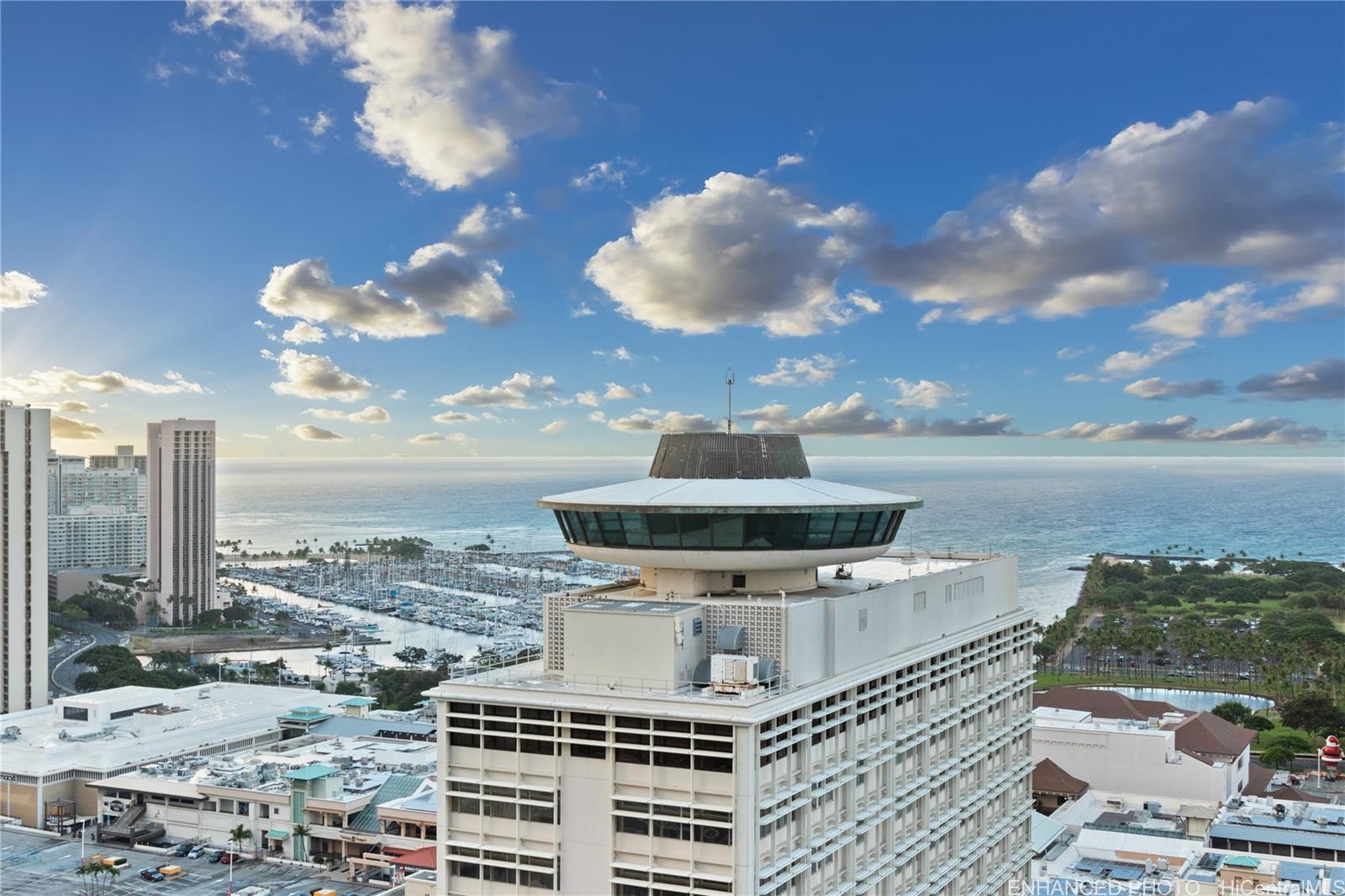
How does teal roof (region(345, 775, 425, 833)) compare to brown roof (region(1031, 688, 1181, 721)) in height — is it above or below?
below

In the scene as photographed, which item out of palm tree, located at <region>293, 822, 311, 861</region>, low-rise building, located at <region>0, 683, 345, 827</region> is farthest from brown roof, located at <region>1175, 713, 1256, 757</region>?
low-rise building, located at <region>0, 683, 345, 827</region>

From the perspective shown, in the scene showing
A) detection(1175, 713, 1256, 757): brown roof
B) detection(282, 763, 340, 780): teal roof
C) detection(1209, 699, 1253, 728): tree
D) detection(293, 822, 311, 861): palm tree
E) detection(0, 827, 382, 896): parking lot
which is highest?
detection(1175, 713, 1256, 757): brown roof

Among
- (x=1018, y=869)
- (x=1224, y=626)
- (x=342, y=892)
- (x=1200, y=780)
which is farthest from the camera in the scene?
(x=1224, y=626)

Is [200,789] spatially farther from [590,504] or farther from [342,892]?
[590,504]

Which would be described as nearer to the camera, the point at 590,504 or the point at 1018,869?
the point at 590,504

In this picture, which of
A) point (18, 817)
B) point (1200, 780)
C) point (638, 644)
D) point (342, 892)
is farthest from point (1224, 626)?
point (638, 644)

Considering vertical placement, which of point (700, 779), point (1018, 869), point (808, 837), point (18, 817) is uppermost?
point (700, 779)

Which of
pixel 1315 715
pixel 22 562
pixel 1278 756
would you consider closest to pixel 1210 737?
pixel 1278 756

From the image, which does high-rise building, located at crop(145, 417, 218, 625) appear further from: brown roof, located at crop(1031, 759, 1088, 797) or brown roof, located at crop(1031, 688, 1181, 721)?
brown roof, located at crop(1031, 759, 1088, 797)
